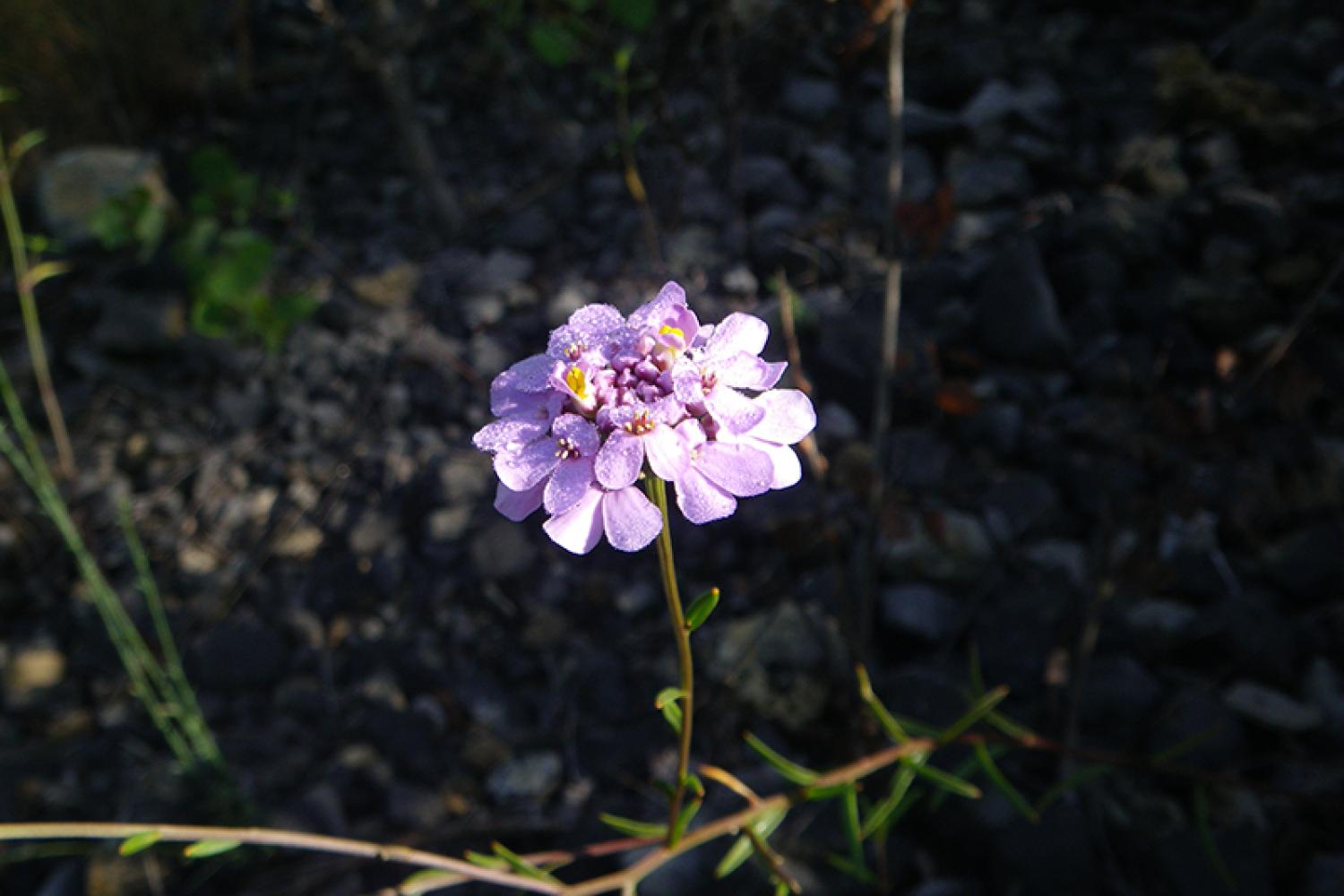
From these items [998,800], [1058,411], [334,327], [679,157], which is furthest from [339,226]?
[998,800]

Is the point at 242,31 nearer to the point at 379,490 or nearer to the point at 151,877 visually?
the point at 379,490

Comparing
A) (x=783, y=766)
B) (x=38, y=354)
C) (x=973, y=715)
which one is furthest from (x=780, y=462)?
(x=38, y=354)

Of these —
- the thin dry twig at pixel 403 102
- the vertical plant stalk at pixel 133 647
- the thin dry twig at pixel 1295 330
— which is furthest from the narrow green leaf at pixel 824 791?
the thin dry twig at pixel 403 102

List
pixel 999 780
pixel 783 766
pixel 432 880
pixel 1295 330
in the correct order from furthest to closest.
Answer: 1. pixel 1295 330
2. pixel 999 780
3. pixel 783 766
4. pixel 432 880

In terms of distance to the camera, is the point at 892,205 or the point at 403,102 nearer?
the point at 892,205

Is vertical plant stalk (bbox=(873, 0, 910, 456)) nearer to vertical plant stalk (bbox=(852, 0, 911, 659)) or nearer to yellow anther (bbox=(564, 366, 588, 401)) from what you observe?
vertical plant stalk (bbox=(852, 0, 911, 659))

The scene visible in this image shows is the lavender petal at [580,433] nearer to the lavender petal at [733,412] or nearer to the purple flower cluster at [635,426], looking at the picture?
the purple flower cluster at [635,426]

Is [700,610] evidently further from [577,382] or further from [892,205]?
[892,205]
